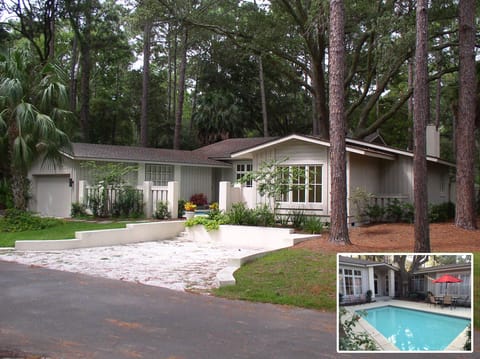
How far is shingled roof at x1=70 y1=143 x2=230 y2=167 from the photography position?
21.7 m

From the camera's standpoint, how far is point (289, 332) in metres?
6.34

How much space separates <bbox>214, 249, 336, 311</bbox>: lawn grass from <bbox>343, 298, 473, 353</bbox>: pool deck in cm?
492

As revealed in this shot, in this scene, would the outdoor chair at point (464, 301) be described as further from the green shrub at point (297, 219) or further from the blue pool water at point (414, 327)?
the green shrub at point (297, 219)

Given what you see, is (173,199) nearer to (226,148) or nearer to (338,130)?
(226,148)

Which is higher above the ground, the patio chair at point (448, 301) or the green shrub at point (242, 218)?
the green shrub at point (242, 218)

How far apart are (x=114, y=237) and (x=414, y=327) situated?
13.8 metres

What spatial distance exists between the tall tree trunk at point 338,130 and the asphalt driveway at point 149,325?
549cm

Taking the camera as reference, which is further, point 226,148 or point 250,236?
point 226,148

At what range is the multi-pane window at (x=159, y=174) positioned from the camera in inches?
917

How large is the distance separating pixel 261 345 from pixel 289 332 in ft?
2.26

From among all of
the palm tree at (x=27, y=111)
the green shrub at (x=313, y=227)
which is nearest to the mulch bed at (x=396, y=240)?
the green shrub at (x=313, y=227)

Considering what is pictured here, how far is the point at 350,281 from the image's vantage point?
2.89 m

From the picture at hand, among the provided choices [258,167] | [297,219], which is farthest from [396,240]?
[258,167]

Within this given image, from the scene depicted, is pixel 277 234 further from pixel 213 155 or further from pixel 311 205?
pixel 213 155
